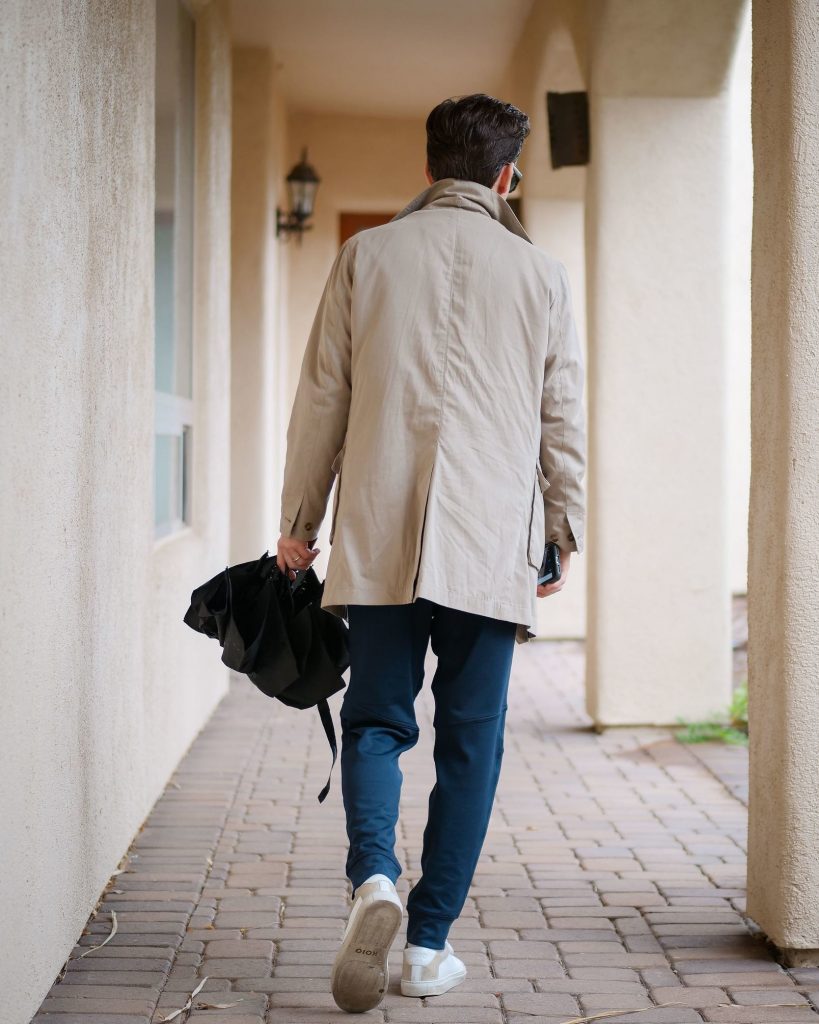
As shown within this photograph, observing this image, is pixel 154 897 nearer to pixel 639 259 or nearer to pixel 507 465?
pixel 507 465

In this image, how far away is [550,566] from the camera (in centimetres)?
274

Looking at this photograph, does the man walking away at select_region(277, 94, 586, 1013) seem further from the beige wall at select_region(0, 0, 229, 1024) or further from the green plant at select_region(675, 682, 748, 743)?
the green plant at select_region(675, 682, 748, 743)

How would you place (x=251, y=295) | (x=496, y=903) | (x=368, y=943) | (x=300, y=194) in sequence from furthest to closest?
1. (x=300, y=194)
2. (x=251, y=295)
3. (x=496, y=903)
4. (x=368, y=943)

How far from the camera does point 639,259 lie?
5598 millimetres

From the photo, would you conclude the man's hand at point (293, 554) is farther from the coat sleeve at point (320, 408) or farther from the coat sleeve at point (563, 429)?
the coat sleeve at point (563, 429)

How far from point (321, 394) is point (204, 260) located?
3.22 meters

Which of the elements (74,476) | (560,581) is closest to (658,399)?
(560,581)

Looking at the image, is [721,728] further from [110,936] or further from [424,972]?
[110,936]

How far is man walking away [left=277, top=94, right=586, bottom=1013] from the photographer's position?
2561mm

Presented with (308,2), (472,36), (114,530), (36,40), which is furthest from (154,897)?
(472,36)

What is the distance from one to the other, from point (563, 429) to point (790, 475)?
57 centimetres

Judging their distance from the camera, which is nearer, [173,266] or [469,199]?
[469,199]

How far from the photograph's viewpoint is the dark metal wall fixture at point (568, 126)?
18.6 ft

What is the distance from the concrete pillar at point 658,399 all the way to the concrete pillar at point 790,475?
2.59 metres
